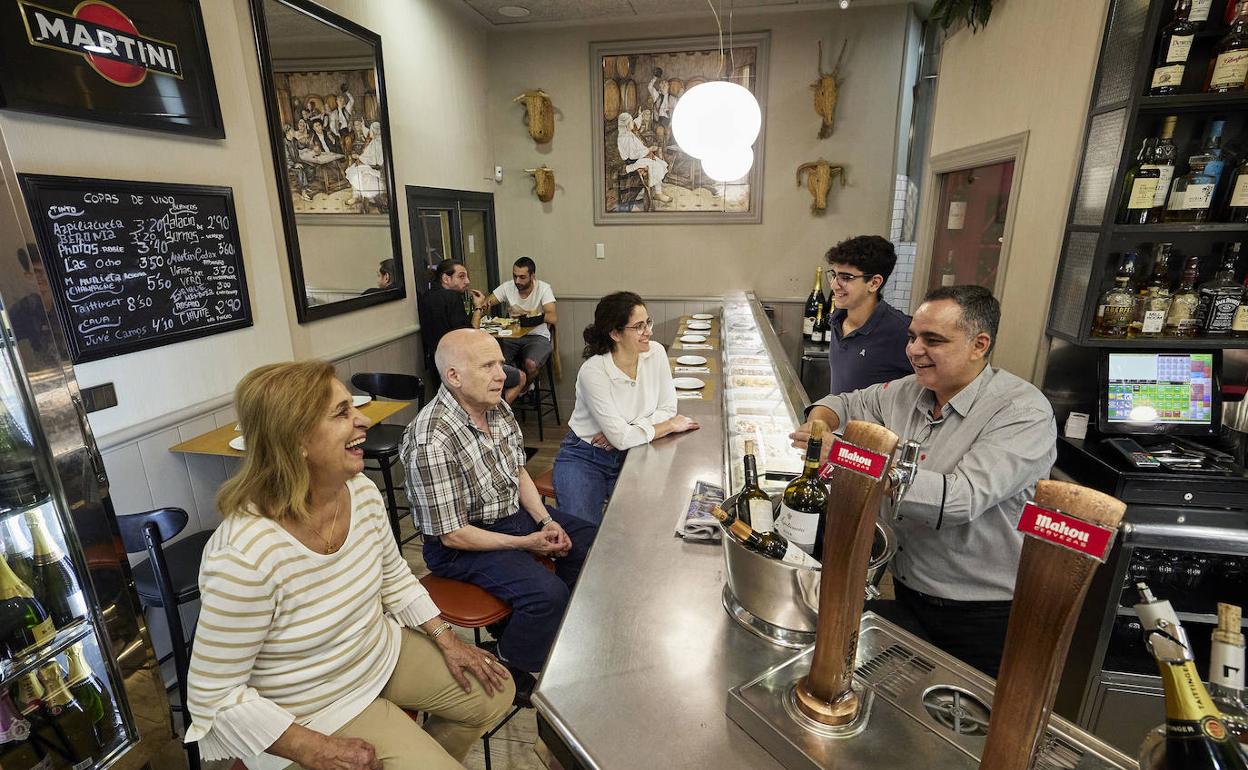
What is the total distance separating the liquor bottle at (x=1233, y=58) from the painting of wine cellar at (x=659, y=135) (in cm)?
376

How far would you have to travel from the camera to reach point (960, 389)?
164cm

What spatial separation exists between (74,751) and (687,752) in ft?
5.81

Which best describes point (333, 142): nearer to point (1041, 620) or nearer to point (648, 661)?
point (648, 661)

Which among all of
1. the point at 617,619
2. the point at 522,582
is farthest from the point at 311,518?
the point at 617,619

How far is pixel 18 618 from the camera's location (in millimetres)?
1408

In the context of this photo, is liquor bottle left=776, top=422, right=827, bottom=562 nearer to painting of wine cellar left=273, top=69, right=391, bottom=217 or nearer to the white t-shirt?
painting of wine cellar left=273, top=69, right=391, bottom=217

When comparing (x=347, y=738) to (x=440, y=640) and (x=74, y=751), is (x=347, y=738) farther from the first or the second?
(x=74, y=751)

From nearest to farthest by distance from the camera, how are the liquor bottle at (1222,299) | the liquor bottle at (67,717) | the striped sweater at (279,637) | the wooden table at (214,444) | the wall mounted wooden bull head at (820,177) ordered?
the striped sweater at (279,637) → the liquor bottle at (67,717) → the liquor bottle at (1222,299) → the wooden table at (214,444) → the wall mounted wooden bull head at (820,177)

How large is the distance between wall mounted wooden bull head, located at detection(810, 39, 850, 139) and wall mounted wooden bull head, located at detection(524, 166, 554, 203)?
8.55 feet

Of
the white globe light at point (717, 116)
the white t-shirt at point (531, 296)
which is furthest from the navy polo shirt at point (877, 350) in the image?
the white t-shirt at point (531, 296)

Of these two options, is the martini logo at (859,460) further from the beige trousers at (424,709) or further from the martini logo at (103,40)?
the martini logo at (103,40)

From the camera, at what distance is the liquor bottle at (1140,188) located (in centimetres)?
200

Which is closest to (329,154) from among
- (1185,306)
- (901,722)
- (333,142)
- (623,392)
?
(333,142)

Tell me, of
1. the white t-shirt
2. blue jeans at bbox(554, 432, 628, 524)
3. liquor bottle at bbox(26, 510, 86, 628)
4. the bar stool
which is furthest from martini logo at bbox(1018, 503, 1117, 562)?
the white t-shirt
